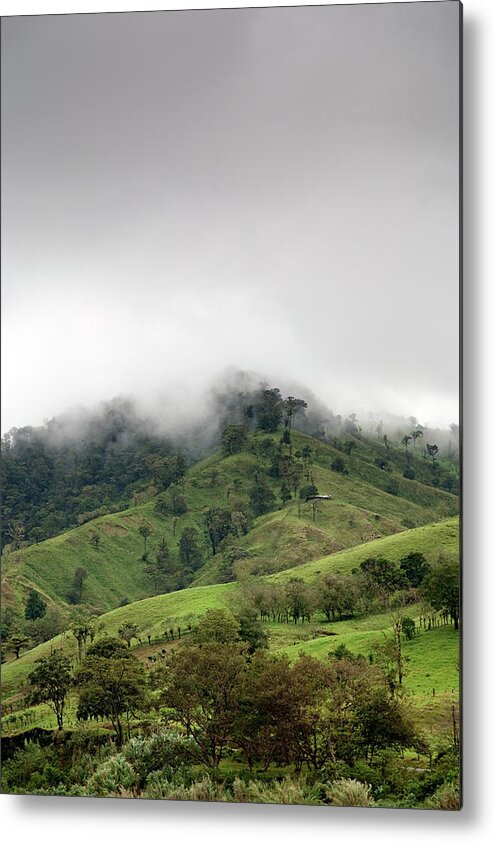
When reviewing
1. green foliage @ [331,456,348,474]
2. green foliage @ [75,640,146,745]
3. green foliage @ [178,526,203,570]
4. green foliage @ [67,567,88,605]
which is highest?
green foliage @ [331,456,348,474]

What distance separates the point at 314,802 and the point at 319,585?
43.5 inches

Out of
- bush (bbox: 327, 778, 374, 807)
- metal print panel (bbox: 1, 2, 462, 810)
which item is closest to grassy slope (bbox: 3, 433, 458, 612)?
metal print panel (bbox: 1, 2, 462, 810)

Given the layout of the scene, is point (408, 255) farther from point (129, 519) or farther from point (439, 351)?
point (129, 519)

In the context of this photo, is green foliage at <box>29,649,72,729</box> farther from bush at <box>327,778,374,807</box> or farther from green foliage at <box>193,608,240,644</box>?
bush at <box>327,778,374,807</box>

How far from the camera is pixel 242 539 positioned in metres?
5.67

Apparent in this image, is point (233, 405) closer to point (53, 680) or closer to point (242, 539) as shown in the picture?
point (242, 539)

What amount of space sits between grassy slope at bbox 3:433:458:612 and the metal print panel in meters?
0.01

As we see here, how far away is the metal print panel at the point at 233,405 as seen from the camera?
17.5 feet

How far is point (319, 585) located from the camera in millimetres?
5477

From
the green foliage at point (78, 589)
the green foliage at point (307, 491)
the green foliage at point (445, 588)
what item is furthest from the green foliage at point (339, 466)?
the green foliage at point (78, 589)

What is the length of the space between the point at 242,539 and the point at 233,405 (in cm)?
75

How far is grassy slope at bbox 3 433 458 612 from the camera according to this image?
552 cm

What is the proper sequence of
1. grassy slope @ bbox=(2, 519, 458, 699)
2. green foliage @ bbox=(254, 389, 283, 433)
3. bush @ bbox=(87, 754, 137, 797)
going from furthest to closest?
green foliage @ bbox=(254, 389, 283, 433) → bush @ bbox=(87, 754, 137, 797) → grassy slope @ bbox=(2, 519, 458, 699)

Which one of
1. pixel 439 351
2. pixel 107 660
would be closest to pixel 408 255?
pixel 439 351
